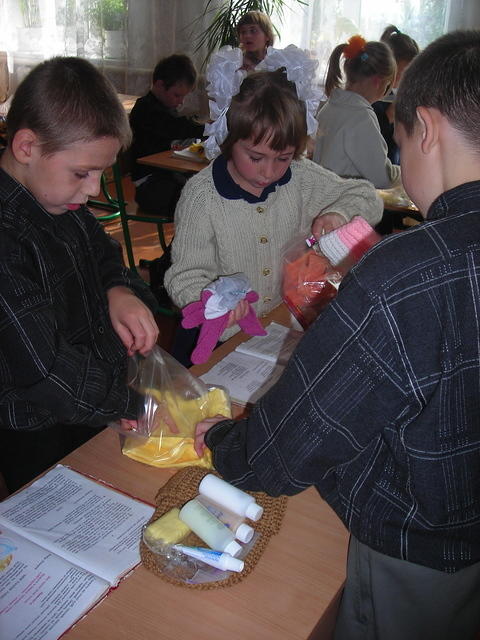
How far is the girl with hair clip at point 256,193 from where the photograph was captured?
1483 millimetres

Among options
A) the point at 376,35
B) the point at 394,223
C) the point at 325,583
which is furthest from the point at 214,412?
the point at 376,35

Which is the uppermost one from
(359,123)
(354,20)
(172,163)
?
(354,20)

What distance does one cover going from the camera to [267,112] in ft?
4.80

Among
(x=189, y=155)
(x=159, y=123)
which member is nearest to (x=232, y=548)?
(x=189, y=155)

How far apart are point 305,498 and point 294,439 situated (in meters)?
0.33

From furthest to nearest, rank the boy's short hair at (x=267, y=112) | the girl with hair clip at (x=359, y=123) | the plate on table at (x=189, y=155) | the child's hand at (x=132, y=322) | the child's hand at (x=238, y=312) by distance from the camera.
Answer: the plate on table at (x=189, y=155), the girl with hair clip at (x=359, y=123), the boy's short hair at (x=267, y=112), the child's hand at (x=238, y=312), the child's hand at (x=132, y=322)

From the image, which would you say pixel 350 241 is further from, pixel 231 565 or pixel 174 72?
pixel 174 72

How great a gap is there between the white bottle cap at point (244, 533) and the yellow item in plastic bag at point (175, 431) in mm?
168

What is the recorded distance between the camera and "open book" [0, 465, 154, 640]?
0.78 meters

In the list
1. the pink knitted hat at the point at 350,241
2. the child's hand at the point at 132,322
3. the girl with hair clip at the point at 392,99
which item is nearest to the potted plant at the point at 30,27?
the girl with hair clip at the point at 392,99

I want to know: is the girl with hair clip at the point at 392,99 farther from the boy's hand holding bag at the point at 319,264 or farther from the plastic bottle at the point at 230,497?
the plastic bottle at the point at 230,497

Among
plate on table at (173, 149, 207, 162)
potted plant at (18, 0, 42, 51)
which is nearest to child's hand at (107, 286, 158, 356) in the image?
plate on table at (173, 149, 207, 162)

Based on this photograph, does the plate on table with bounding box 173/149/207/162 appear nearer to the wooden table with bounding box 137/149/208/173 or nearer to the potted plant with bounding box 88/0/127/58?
the wooden table with bounding box 137/149/208/173

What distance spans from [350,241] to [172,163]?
86.7 inches
